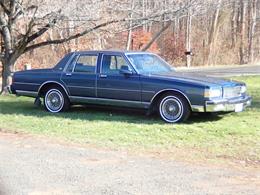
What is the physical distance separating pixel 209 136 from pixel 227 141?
49 cm

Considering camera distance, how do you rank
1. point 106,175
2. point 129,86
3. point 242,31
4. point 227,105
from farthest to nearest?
point 242,31, point 129,86, point 227,105, point 106,175

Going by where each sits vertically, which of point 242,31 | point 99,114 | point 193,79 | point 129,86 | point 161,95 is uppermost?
point 242,31

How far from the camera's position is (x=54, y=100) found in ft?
41.0

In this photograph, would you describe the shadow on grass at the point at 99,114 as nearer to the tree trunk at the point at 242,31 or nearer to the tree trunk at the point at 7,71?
the tree trunk at the point at 7,71

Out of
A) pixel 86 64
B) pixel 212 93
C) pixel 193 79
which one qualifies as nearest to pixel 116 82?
pixel 86 64

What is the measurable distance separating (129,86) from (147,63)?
0.88 meters

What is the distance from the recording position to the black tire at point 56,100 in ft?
40.6

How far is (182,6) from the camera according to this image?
54.3 feet

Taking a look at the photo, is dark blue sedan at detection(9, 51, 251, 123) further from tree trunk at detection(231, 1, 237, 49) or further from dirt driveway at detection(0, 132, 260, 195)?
tree trunk at detection(231, 1, 237, 49)

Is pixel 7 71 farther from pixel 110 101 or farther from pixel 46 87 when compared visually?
pixel 110 101

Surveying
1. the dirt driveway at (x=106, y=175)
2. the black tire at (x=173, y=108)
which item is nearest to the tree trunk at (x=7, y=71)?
the black tire at (x=173, y=108)

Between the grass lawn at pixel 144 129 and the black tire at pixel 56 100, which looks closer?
the grass lawn at pixel 144 129

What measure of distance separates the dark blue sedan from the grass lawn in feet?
1.04

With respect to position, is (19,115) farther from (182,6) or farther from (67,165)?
(182,6)
